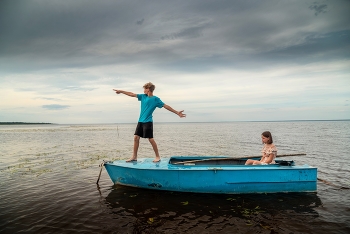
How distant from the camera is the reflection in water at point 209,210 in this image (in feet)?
18.3

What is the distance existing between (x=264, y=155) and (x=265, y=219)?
269cm

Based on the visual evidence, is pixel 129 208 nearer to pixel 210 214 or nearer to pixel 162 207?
pixel 162 207

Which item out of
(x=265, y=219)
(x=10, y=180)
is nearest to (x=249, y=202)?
(x=265, y=219)

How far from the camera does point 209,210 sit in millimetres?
6457

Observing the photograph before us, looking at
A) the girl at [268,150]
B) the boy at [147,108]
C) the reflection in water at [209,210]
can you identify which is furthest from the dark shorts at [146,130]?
the girl at [268,150]

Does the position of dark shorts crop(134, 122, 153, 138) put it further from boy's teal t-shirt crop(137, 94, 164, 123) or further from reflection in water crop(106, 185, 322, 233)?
reflection in water crop(106, 185, 322, 233)

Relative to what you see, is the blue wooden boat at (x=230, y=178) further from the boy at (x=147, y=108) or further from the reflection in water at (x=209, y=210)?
the boy at (x=147, y=108)

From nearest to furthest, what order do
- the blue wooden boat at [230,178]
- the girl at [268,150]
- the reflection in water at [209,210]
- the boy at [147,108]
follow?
the reflection in water at [209,210]
the blue wooden boat at [230,178]
the girl at [268,150]
the boy at [147,108]

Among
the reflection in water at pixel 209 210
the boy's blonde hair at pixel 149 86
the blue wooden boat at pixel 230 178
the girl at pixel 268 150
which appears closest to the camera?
the reflection in water at pixel 209 210

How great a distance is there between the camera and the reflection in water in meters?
5.57

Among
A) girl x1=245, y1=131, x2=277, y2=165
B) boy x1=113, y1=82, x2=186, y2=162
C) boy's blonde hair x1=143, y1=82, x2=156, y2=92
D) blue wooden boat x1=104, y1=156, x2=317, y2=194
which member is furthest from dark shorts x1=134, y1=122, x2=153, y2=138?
girl x1=245, y1=131, x2=277, y2=165

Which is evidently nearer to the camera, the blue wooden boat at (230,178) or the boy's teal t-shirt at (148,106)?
the blue wooden boat at (230,178)

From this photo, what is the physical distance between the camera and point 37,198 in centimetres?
741

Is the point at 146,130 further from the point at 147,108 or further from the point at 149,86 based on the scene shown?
the point at 149,86
